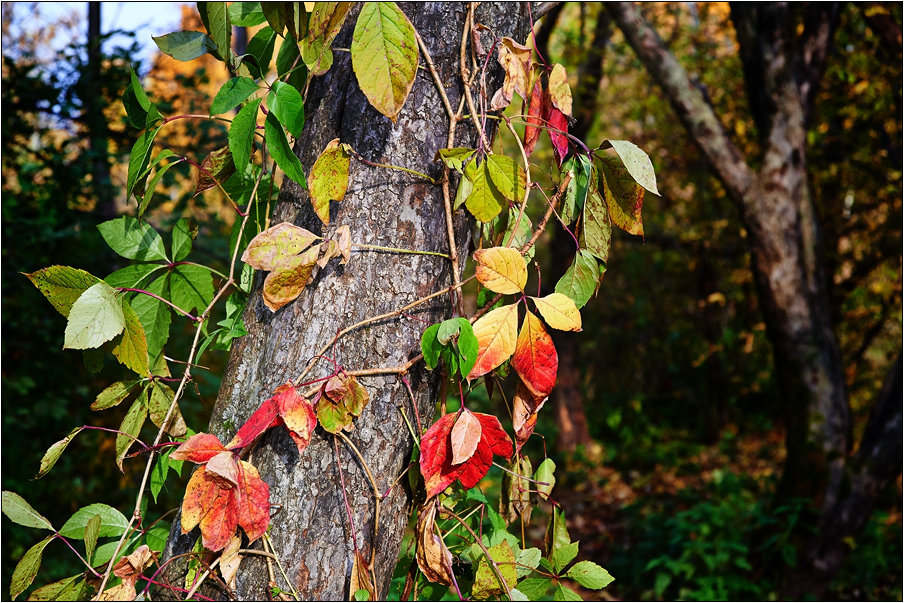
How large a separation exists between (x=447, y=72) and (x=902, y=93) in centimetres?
407

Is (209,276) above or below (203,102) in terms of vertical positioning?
below

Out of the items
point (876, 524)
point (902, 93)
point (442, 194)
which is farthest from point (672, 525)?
point (442, 194)

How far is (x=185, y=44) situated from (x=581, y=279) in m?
0.62

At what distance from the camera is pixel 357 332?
2.60ft

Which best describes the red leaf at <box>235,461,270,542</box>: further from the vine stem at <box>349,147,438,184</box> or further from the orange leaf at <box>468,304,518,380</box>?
the vine stem at <box>349,147,438,184</box>

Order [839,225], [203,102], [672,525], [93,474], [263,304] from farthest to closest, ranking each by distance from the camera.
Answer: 1. [839,225]
2. [672,525]
3. [203,102]
4. [93,474]
5. [263,304]

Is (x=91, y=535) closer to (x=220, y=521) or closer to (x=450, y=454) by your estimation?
(x=220, y=521)

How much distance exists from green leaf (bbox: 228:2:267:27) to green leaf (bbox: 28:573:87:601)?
0.76 m

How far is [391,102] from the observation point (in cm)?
73

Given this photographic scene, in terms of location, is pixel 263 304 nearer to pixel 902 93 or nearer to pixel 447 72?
pixel 447 72

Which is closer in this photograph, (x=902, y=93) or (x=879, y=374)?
(x=902, y=93)

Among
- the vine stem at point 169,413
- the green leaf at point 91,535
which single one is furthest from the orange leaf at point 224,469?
the green leaf at point 91,535

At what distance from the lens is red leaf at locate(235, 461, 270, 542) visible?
2.44 feet

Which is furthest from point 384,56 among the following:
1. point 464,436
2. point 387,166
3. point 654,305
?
point 654,305
